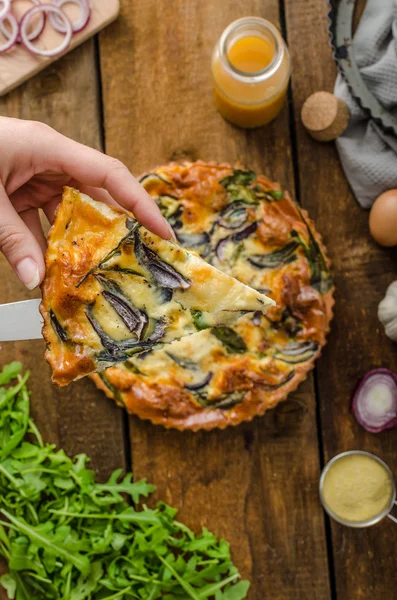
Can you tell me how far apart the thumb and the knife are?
144 millimetres

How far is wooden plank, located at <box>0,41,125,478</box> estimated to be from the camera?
3.18 metres

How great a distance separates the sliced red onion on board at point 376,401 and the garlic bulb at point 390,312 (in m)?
0.19

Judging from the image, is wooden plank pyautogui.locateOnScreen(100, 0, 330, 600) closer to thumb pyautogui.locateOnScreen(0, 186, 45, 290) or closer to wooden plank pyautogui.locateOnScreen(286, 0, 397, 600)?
wooden plank pyautogui.locateOnScreen(286, 0, 397, 600)

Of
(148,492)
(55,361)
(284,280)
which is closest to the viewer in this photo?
(55,361)

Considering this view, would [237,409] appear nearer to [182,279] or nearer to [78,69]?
[182,279]

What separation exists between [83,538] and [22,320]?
3.86ft

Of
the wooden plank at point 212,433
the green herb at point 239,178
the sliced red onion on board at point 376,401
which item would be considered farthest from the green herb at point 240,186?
the sliced red onion on board at point 376,401

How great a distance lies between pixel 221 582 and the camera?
9.89 ft

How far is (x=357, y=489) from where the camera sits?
301cm

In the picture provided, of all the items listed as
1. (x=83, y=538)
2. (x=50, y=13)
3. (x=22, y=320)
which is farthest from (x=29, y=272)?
(x=50, y=13)

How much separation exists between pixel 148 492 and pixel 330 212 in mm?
1511

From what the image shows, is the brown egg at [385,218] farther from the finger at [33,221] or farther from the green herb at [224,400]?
the finger at [33,221]

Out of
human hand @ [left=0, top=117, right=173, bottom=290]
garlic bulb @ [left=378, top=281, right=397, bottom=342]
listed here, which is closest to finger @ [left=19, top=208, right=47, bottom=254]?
human hand @ [left=0, top=117, right=173, bottom=290]

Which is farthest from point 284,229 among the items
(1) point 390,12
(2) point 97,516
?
(2) point 97,516
